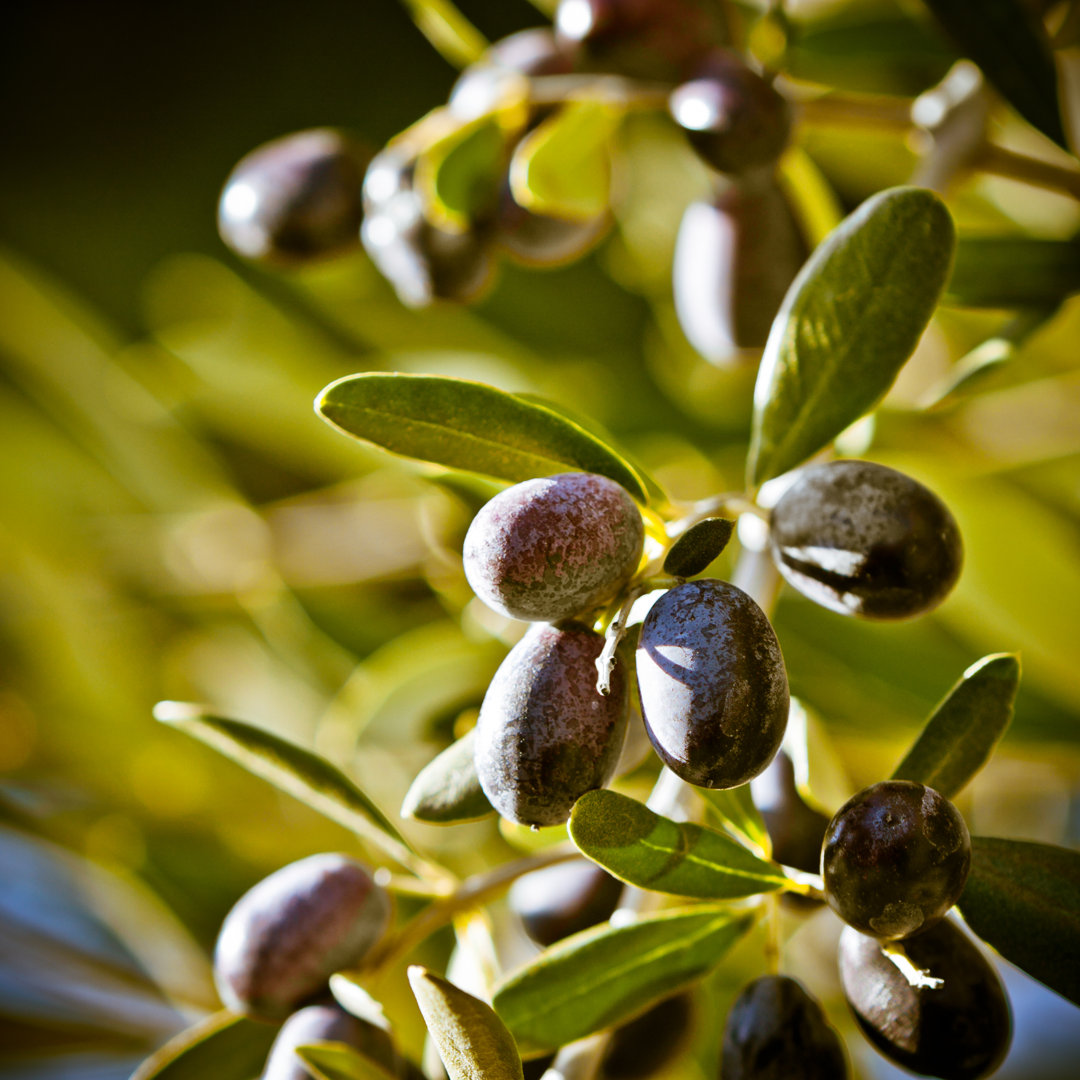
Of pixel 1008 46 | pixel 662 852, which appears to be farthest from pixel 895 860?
pixel 1008 46

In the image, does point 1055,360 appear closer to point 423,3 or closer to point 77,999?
point 423,3

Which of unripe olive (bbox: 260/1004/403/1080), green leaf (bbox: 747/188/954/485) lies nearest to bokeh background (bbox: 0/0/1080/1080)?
green leaf (bbox: 747/188/954/485)

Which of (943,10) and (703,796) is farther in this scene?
(943,10)

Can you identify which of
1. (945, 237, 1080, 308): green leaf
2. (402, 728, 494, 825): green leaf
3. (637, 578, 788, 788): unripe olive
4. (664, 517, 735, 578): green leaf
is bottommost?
(637, 578, 788, 788): unripe olive

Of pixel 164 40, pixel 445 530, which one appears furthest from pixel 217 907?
pixel 164 40

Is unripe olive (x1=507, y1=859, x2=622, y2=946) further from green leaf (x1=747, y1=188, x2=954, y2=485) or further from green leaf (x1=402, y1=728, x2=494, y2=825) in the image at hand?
green leaf (x1=747, y1=188, x2=954, y2=485)

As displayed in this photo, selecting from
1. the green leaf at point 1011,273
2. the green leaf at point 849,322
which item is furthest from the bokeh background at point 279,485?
the green leaf at point 849,322
